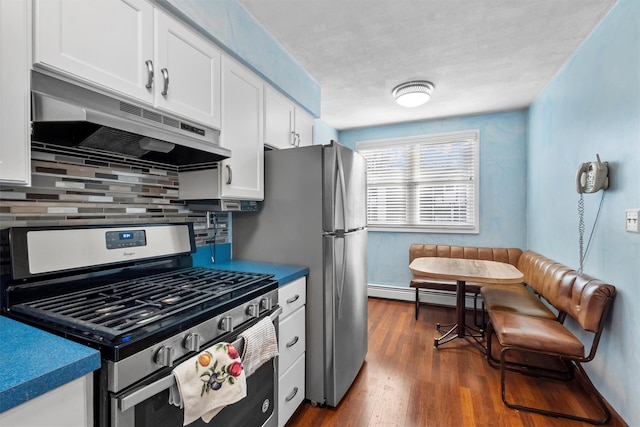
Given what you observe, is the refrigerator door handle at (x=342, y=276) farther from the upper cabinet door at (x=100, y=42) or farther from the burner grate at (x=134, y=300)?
the upper cabinet door at (x=100, y=42)

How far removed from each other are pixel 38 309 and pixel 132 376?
19.2 inches

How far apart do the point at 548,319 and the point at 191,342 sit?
2.46m

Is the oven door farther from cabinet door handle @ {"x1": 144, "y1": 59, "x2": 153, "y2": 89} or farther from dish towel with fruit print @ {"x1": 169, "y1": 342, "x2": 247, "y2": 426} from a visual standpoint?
cabinet door handle @ {"x1": 144, "y1": 59, "x2": 153, "y2": 89}

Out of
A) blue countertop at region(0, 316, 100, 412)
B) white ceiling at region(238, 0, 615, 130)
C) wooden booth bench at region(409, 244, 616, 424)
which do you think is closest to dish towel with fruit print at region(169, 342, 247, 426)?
blue countertop at region(0, 316, 100, 412)

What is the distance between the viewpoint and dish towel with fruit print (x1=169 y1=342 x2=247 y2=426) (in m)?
0.94

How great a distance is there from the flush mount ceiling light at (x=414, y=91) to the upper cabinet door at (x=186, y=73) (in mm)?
1858

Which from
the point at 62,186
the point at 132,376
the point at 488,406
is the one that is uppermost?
the point at 62,186

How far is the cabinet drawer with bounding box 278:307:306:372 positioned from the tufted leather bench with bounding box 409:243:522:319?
6.57ft

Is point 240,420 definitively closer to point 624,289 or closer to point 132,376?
point 132,376

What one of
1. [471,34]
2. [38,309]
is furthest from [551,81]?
[38,309]

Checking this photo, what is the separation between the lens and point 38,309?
39.6 inches

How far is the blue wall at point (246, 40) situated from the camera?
1506mm

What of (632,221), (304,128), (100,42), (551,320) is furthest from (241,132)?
(551,320)

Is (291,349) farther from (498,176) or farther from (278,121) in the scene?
(498,176)
